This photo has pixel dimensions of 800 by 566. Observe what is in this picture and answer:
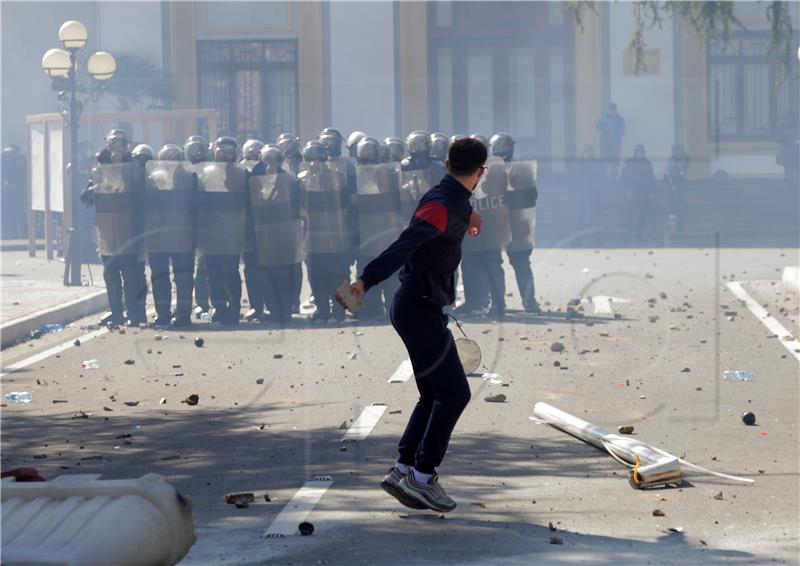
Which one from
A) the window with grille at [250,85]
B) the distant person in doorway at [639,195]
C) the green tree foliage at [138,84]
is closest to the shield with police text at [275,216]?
the distant person in doorway at [639,195]

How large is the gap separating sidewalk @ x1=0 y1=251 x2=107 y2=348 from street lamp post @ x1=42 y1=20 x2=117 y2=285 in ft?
1.36

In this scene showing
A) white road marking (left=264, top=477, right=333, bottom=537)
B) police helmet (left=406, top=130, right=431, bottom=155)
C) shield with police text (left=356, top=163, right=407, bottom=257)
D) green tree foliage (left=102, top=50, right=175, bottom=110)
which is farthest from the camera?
green tree foliage (left=102, top=50, right=175, bottom=110)

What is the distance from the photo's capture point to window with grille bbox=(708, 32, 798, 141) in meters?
34.6

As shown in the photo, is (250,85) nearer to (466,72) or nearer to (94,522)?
(466,72)

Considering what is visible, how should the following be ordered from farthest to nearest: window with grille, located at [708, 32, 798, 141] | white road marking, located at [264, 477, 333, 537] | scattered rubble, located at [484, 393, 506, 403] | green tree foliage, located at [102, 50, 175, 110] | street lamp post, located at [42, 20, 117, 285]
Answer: window with grille, located at [708, 32, 798, 141] → green tree foliage, located at [102, 50, 175, 110] → street lamp post, located at [42, 20, 117, 285] → scattered rubble, located at [484, 393, 506, 403] → white road marking, located at [264, 477, 333, 537]

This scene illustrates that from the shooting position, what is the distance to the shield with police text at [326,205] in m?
15.6

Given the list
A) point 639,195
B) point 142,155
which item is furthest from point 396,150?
point 639,195

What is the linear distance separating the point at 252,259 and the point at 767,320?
5347 mm

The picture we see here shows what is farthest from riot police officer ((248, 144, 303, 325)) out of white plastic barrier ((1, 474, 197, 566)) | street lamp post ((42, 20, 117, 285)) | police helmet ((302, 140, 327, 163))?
white plastic barrier ((1, 474, 197, 566))

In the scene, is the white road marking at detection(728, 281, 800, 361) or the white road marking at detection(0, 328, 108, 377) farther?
the white road marking at detection(728, 281, 800, 361)

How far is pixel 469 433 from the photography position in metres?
9.09

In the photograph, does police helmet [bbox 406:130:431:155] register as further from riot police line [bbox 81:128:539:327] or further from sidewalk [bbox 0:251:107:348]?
sidewalk [bbox 0:251:107:348]

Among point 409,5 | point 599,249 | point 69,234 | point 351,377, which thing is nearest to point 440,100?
point 409,5

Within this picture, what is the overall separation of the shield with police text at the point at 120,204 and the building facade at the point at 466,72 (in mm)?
19066
